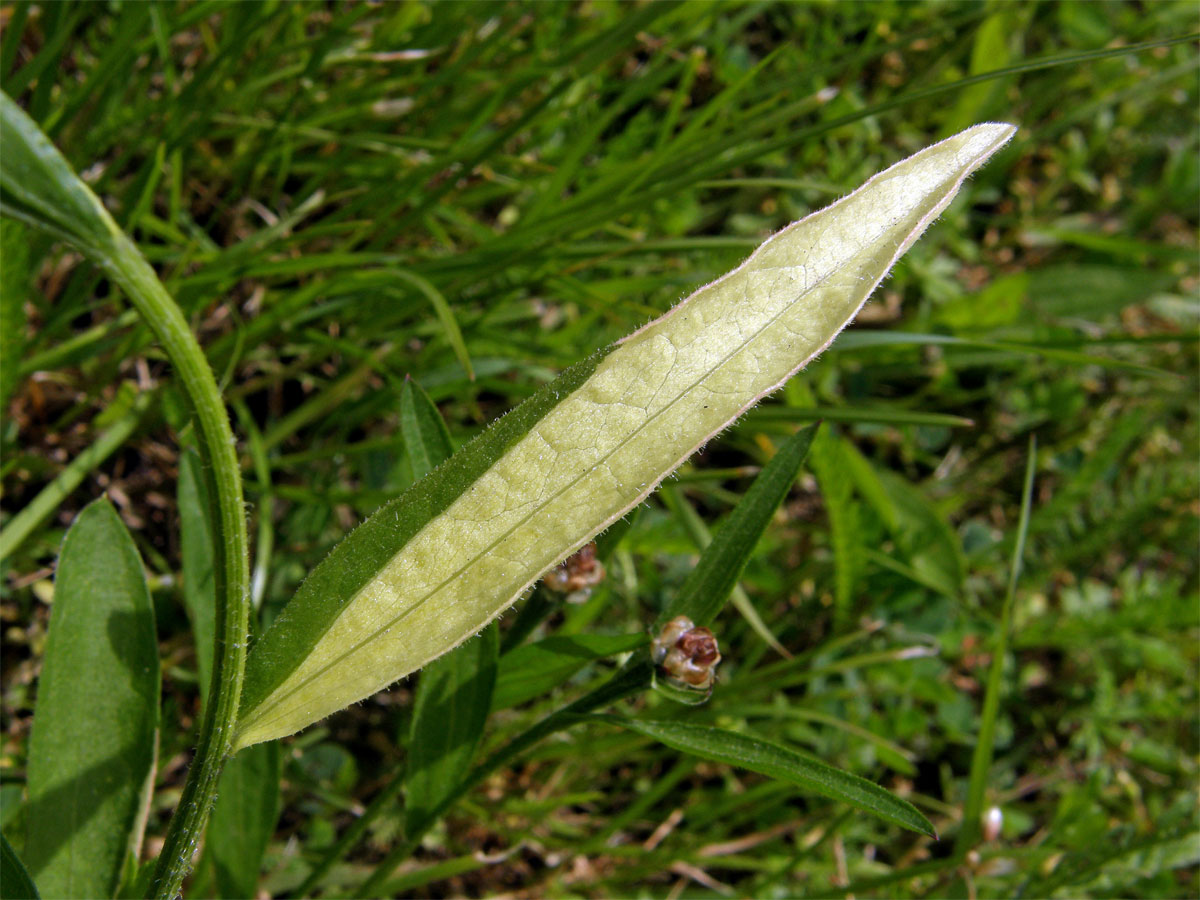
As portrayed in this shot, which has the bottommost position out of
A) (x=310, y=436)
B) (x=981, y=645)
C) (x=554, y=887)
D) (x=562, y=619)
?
(x=981, y=645)

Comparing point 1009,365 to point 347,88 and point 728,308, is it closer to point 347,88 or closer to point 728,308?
point 347,88

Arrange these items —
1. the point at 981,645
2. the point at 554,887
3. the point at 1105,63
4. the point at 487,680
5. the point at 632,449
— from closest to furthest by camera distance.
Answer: the point at 632,449 < the point at 487,680 < the point at 554,887 < the point at 981,645 < the point at 1105,63

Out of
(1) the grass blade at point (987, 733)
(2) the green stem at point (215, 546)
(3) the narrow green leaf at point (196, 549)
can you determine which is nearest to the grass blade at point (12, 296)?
(3) the narrow green leaf at point (196, 549)

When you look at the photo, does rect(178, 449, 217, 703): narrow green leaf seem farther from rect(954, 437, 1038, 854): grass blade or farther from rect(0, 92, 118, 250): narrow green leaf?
rect(954, 437, 1038, 854): grass blade

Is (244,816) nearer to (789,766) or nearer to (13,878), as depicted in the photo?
(13,878)

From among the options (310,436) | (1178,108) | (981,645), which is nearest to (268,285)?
(310,436)

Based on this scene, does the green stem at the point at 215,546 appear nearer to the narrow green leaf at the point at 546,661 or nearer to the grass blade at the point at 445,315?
the narrow green leaf at the point at 546,661
